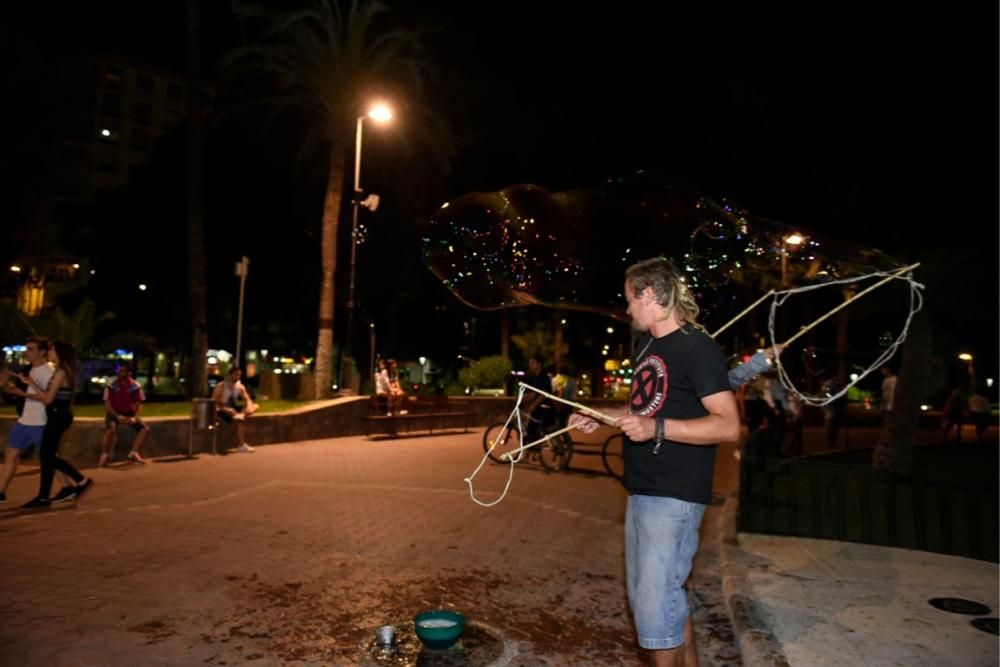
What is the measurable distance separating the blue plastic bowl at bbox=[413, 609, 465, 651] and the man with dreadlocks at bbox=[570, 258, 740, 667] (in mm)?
1405

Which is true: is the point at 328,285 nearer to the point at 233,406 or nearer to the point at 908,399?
the point at 233,406

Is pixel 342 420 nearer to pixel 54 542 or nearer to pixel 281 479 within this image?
pixel 281 479

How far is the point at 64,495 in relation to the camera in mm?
8547

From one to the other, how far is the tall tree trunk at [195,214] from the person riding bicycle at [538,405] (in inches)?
386

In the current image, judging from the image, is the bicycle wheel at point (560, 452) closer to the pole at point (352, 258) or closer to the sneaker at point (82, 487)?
the sneaker at point (82, 487)

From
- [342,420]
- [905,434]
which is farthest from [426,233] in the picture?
[342,420]

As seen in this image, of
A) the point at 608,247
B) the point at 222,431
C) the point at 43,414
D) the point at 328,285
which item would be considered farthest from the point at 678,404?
the point at 328,285

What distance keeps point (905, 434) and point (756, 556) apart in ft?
20.1

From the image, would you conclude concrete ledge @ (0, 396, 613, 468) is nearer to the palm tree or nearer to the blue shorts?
the palm tree

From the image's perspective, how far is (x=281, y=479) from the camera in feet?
35.3

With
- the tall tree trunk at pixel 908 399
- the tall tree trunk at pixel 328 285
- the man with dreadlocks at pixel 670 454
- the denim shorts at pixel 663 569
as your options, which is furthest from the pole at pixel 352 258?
the denim shorts at pixel 663 569

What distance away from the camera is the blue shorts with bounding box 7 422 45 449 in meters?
7.92

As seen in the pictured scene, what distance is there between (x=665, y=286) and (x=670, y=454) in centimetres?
75

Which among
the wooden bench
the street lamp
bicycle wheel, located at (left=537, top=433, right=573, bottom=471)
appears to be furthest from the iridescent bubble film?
the street lamp
